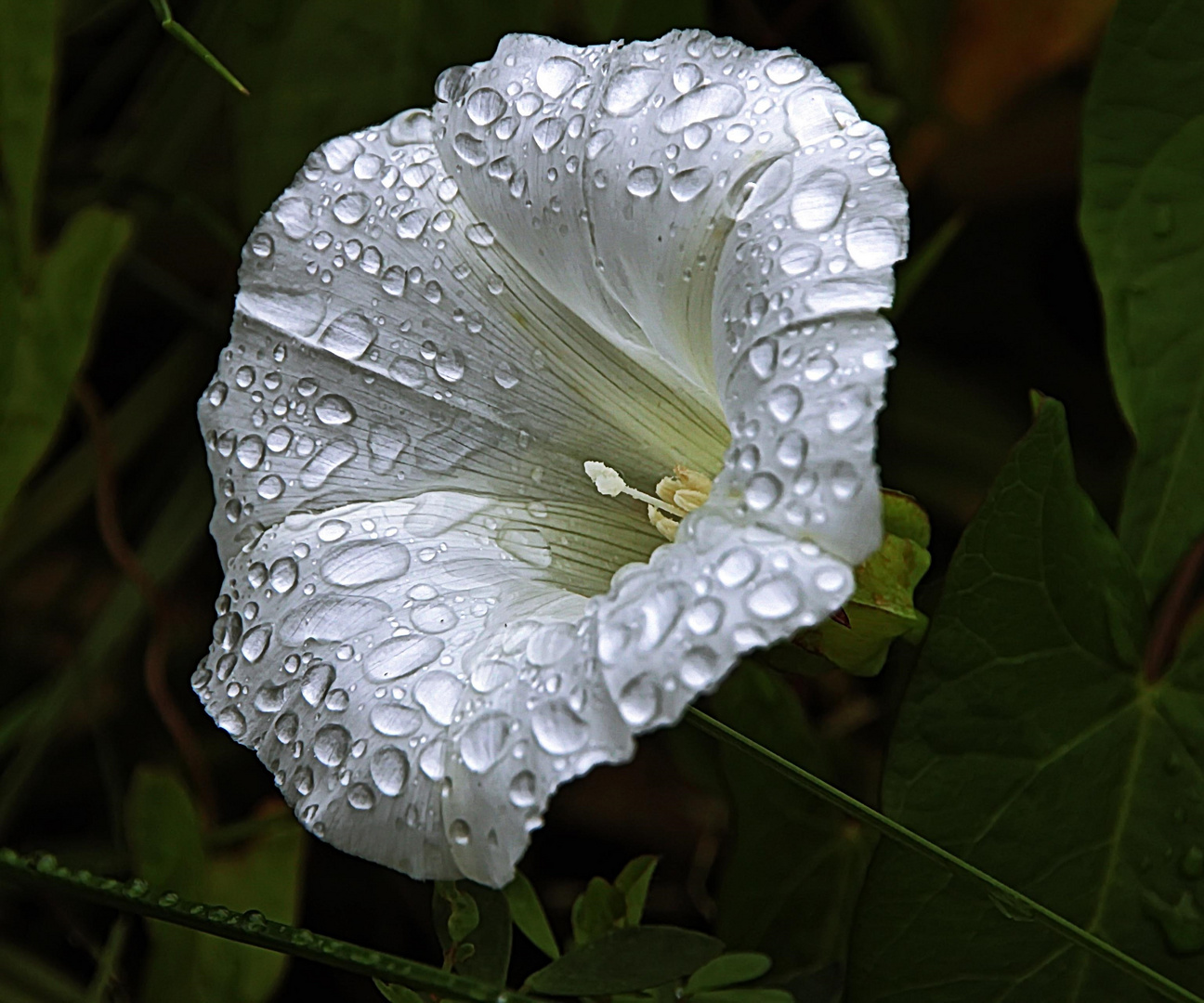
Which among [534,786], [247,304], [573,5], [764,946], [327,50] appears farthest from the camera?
[573,5]

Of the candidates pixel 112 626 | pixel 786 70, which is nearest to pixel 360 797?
pixel 786 70

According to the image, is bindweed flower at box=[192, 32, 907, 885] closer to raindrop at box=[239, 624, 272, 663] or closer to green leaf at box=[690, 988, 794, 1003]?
raindrop at box=[239, 624, 272, 663]

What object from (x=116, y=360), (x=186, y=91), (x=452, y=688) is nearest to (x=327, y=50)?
(x=186, y=91)

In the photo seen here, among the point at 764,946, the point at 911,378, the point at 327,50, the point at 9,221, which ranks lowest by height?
the point at 764,946

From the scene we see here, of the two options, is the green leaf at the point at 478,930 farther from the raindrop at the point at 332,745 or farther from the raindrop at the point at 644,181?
the raindrop at the point at 644,181

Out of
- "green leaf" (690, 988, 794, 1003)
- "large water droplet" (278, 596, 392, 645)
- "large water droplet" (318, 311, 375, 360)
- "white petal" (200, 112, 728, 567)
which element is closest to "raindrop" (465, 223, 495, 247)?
"white petal" (200, 112, 728, 567)

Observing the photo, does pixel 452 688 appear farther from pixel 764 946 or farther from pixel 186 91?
pixel 186 91

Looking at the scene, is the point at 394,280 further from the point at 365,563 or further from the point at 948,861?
the point at 948,861
